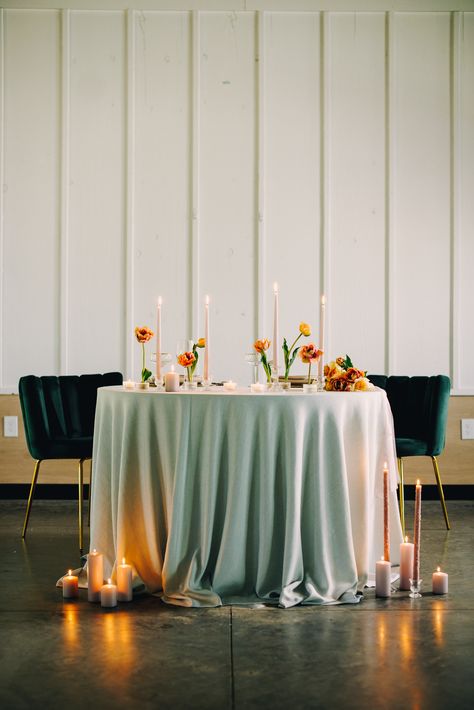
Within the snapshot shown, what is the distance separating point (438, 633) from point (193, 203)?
321 cm

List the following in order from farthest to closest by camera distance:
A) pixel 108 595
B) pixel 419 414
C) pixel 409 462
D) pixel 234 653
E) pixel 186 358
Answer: pixel 409 462, pixel 419 414, pixel 186 358, pixel 108 595, pixel 234 653

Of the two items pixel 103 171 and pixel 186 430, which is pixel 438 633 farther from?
pixel 103 171

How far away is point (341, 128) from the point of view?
5.12 meters

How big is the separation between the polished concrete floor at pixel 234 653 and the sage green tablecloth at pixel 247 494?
113 millimetres

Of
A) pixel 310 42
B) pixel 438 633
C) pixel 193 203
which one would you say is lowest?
pixel 438 633

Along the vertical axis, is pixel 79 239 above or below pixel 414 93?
below

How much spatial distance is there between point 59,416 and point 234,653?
214 cm

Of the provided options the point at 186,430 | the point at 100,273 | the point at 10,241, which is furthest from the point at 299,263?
the point at 186,430

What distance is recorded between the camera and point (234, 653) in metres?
2.35

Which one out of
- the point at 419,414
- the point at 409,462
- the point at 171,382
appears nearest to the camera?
the point at 171,382

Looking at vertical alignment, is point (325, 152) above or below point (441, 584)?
above

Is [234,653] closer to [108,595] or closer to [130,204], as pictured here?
[108,595]

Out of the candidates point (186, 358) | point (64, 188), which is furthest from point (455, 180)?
point (186, 358)

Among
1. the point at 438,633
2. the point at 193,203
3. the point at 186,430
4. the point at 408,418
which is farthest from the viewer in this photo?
the point at 193,203
